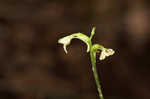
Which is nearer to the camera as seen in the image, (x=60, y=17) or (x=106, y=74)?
(x=106, y=74)

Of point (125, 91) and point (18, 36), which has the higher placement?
point (18, 36)

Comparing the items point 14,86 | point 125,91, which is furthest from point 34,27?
point 125,91

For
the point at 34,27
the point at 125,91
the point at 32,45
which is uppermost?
Result: the point at 34,27

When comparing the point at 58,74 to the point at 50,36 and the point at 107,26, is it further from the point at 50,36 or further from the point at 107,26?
the point at 107,26

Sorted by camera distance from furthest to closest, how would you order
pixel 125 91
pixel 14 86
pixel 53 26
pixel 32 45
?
pixel 53 26
pixel 32 45
pixel 125 91
pixel 14 86

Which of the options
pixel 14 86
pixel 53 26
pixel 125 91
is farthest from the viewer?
pixel 53 26

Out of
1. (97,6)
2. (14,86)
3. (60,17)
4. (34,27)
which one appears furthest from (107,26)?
(14,86)

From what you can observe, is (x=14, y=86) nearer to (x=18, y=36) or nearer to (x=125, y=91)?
(x=18, y=36)
